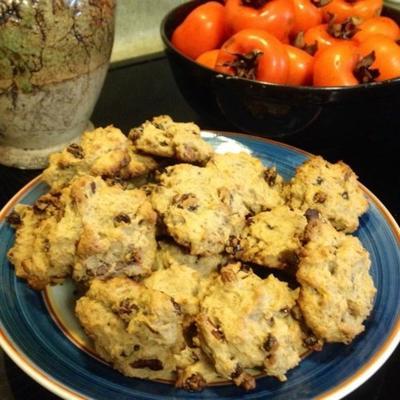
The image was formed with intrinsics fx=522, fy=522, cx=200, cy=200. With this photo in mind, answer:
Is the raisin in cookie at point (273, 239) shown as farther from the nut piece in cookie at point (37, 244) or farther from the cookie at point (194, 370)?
the nut piece in cookie at point (37, 244)

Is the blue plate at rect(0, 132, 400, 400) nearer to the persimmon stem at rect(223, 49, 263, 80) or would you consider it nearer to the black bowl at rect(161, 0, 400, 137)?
the black bowl at rect(161, 0, 400, 137)

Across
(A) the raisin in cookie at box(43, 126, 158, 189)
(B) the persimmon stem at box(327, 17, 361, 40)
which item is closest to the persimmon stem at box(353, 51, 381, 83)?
(B) the persimmon stem at box(327, 17, 361, 40)

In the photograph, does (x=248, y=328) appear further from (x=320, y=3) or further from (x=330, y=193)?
(x=320, y=3)

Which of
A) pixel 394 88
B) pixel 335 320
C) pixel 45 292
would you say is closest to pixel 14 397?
pixel 45 292

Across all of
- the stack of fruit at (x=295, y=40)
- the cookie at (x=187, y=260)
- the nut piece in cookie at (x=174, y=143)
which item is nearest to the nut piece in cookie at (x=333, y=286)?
the cookie at (x=187, y=260)

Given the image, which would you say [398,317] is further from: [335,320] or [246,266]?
[246,266]
